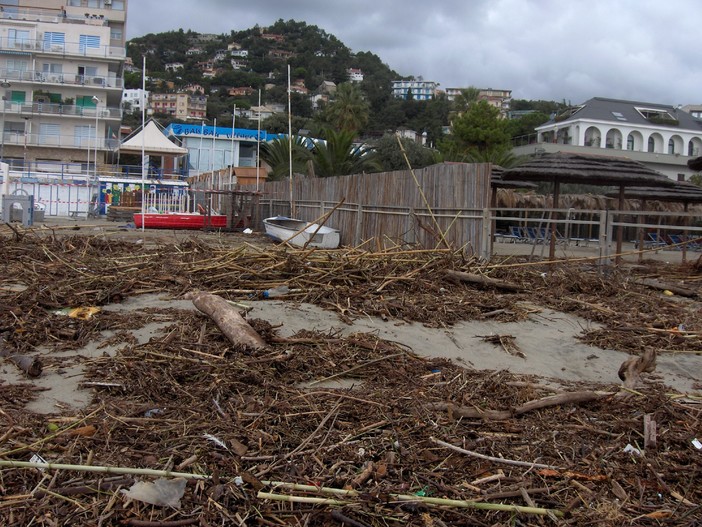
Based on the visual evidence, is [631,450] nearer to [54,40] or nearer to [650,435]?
[650,435]

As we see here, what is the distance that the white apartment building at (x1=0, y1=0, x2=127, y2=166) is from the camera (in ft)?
187

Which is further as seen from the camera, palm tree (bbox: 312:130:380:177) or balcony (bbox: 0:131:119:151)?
balcony (bbox: 0:131:119:151)

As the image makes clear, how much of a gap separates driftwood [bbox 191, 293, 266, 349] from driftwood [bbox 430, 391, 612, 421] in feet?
6.64

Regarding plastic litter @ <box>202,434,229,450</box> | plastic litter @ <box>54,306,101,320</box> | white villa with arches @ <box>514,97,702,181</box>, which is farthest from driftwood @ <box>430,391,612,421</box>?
white villa with arches @ <box>514,97,702,181</box>

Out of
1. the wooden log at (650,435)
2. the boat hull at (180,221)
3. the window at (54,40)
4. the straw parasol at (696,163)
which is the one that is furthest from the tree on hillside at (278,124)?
the wooden log at (650,435)

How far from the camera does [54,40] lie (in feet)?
199

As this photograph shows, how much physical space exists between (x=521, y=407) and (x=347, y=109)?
2324 inches

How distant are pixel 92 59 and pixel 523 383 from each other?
6292cm

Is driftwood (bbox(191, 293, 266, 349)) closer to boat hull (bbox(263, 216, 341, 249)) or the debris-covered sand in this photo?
the debris-covered sand

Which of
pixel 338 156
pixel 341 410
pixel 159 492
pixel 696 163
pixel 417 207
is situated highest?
pixel 338 156

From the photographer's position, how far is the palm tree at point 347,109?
204ft

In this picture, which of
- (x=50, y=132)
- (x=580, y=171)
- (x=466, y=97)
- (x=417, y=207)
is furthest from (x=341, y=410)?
(x=466, y=97)

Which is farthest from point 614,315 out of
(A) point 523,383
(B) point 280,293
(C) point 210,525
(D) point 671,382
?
(C) point 210,525

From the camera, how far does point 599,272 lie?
11.6m
